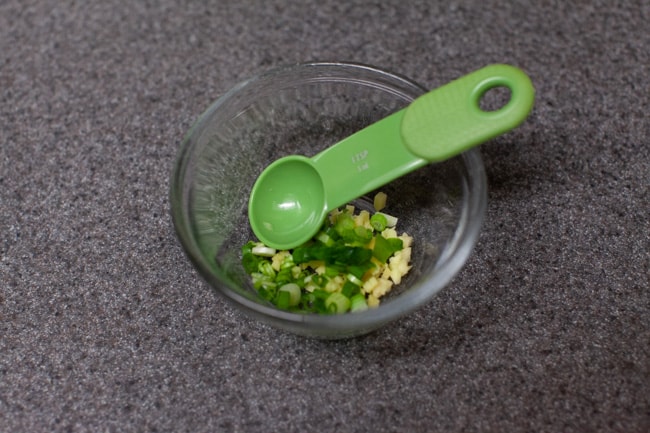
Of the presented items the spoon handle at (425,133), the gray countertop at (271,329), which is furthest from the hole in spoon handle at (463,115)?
the gray countertop at (271,329)

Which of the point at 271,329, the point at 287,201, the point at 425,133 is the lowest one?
the point at 271,329

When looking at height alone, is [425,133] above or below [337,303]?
above

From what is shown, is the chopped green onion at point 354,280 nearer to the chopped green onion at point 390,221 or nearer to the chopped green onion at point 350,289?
the chopped green onion at point 350,289

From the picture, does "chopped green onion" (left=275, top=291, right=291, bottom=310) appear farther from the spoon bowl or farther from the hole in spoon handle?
the hole in spoon handle

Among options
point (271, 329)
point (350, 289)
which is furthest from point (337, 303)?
point (271, 329)

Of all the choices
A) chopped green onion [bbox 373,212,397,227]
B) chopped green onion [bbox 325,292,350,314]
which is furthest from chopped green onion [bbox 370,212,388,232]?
chopped green onion [bbox 325,292,350,314]

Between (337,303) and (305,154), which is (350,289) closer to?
(337,303)
